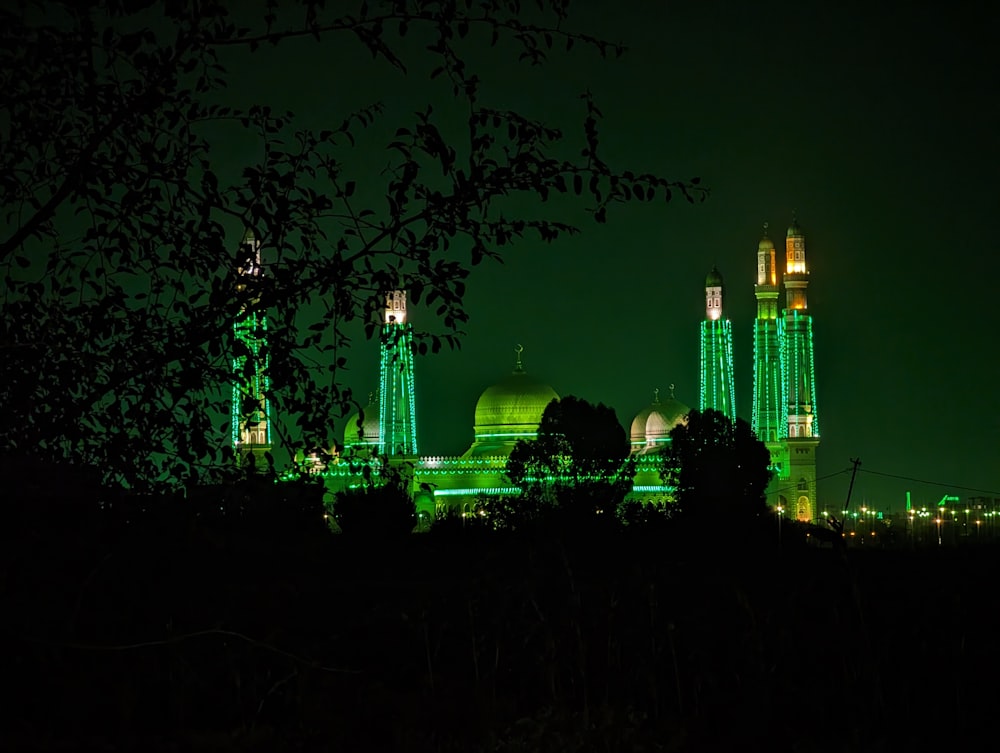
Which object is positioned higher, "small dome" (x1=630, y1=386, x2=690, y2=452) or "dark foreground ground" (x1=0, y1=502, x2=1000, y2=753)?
"small dome" (x1=630, y1=386, x2=690, y2=452)

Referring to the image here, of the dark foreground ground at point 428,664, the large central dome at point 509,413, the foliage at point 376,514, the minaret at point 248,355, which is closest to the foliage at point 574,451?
the foliage at point 376,514

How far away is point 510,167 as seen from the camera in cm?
752

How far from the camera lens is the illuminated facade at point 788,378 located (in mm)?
89750

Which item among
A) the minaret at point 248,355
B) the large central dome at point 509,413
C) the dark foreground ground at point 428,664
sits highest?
the large central dome at point 509,413

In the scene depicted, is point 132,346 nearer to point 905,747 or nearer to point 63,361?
point 63,361

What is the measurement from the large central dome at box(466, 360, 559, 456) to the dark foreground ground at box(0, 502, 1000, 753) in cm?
7696

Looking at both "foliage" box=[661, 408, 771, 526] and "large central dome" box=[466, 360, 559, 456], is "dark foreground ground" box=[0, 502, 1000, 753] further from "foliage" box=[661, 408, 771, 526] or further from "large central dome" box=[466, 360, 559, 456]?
"large central dome" box=[466, 360, 559, 456]

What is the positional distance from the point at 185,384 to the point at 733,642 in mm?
5335

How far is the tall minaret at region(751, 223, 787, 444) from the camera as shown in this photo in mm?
90312

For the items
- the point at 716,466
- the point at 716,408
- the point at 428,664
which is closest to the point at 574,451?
the point at 716,466

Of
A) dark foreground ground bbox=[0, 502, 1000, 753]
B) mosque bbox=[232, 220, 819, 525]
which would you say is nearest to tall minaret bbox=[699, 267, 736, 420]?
mosque bbox=[232, 220, 819, 525]

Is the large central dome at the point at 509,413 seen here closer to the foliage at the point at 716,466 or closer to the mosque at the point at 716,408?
the mosque at the point at 716,408

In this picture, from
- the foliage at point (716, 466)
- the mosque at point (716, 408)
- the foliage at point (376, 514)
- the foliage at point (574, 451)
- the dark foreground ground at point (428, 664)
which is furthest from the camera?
the mosque at point (716, 408)

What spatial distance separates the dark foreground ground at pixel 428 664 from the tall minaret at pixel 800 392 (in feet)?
251
